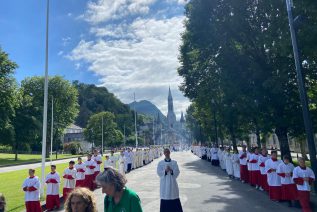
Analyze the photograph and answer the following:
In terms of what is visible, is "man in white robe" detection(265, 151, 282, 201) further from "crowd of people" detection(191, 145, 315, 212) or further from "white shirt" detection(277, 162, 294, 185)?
"white shirt" detection(277, 162, 294, 185)

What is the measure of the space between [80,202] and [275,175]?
11478 millimetres

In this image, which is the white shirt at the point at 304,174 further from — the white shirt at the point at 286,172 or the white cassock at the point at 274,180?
the white cassock at the point at 274,180

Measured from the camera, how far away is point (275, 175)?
43.7ft

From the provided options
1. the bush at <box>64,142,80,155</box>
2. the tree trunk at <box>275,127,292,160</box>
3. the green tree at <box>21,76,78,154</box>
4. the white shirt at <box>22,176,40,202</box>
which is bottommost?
the white shirt at <box>22,176,40,202</box>

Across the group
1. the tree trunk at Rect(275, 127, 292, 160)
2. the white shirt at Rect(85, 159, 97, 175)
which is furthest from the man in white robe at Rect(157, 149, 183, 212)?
the tree trunk at Rect(275, 127, 292, 160)

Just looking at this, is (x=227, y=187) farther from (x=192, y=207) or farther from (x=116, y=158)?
(x=116, y=158)

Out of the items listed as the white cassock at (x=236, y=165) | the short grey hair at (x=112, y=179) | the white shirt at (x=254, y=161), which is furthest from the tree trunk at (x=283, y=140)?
the short grey hair at (x=112, y=179)

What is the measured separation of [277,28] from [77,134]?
108 m

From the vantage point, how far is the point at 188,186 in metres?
17.8

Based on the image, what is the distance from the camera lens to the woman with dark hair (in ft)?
11.2

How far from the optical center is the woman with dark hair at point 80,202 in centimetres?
342

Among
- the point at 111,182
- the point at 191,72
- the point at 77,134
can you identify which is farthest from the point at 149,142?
the point at 111,182

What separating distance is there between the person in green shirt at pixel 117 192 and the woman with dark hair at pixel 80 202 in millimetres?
331

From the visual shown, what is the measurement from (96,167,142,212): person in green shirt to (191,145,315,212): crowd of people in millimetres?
7484
